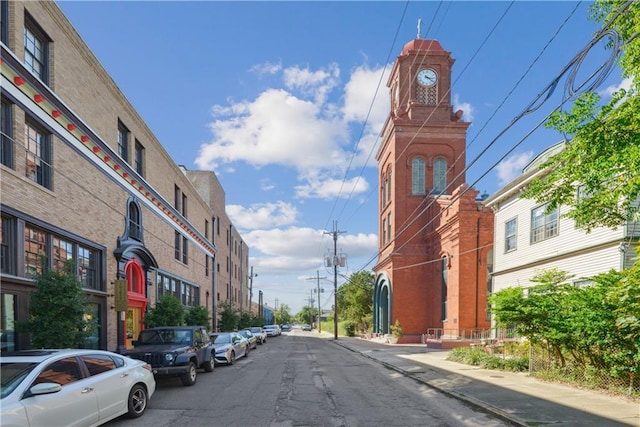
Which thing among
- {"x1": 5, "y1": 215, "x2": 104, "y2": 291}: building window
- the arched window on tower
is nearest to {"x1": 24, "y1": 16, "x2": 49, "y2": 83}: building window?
{"x1": 5, "y1": 215, "x2": 104, "y2": 291}: building window

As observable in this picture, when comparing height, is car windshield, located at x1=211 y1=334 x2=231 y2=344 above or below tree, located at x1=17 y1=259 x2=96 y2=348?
below

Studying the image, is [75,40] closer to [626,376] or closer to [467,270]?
[626,376]

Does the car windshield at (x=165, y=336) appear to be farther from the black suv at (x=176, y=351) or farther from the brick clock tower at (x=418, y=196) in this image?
the brick clock tower at (x=418, y=196)

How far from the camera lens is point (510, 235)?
21359mm

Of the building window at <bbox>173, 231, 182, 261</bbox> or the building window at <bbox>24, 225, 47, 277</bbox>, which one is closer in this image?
the building window at <bbox>24, 225, 47, 277</bbox>

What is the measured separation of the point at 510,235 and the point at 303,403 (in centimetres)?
1583

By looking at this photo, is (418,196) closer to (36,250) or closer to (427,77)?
(427,77)

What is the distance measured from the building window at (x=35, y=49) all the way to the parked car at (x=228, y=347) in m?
10.7

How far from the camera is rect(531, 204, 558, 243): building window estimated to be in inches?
690

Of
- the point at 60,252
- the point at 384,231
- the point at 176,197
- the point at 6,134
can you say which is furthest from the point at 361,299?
the point at 6,134

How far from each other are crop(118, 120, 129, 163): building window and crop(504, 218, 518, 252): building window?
17.9 meters

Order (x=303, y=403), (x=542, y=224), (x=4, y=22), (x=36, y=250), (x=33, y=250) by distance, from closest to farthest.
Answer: (x=303, y=403)
(x=4, y=22)
(x=33, y=250)
(x=36, y=250)
(x=542, y=224)

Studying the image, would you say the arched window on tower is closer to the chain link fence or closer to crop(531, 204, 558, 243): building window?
the chain link fence

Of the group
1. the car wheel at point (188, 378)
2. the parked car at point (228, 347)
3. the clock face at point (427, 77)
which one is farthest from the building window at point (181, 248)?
the clock face at point (427, 77)
